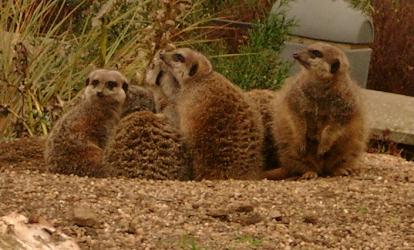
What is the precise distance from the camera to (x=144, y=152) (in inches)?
223

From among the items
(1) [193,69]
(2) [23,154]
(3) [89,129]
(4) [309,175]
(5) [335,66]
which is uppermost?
(5) [335,66]

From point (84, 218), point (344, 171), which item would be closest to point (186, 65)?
point (344, 171)

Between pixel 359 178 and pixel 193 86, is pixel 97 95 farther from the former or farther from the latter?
pixel 359 178

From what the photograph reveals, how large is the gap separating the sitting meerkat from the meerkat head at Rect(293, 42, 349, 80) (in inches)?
29.7

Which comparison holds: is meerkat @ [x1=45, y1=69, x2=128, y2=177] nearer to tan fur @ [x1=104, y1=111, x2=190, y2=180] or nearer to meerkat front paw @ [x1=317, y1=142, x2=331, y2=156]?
tan fur @ [x1=104, y1=111, x2=190, y2=180]

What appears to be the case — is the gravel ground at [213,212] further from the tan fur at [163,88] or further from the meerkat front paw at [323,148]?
the tan fur at [163,88]

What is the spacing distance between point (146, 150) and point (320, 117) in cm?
91

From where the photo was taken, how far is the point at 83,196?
4.77 metres

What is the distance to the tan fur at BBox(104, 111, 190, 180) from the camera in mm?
5672

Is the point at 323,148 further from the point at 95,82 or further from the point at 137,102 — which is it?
the point at 95,82

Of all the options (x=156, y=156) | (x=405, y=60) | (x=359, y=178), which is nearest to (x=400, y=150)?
(x=405, y=60)

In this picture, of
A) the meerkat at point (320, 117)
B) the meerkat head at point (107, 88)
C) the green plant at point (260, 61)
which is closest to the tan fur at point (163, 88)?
the meerkat head at point (107, 88)

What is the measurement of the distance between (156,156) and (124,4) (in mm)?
2640

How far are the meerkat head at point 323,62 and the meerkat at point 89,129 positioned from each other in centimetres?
92
